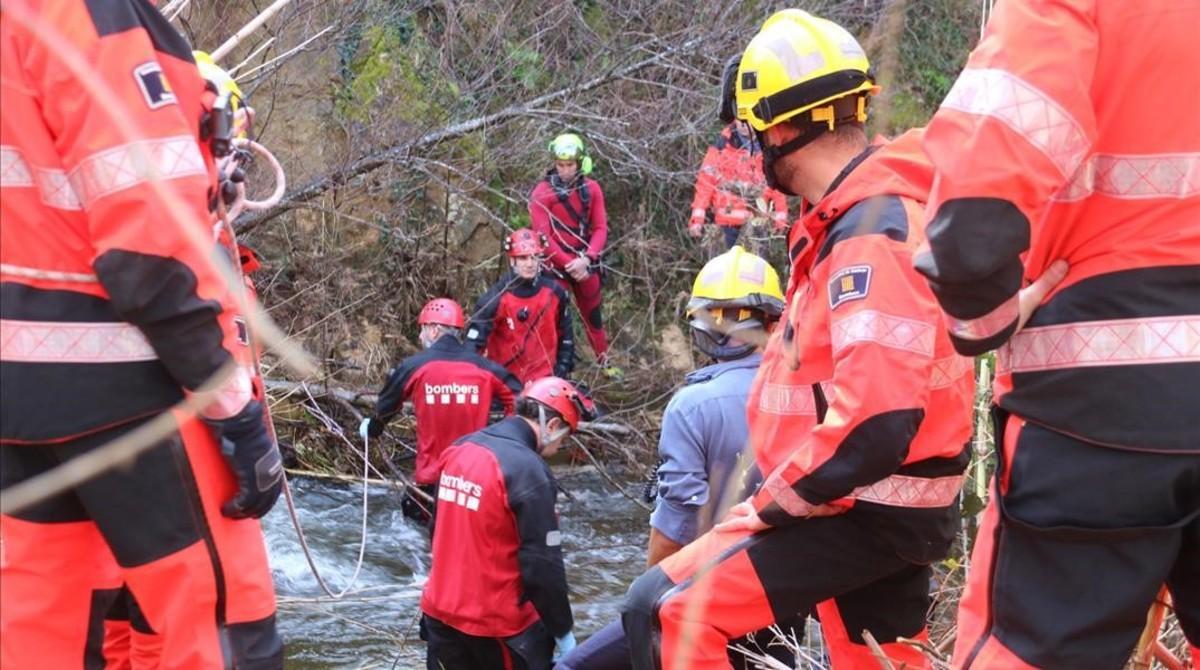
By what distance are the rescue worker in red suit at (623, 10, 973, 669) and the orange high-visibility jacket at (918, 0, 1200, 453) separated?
718 millimetres

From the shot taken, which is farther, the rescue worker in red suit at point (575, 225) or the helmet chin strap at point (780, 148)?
the rescue worker in red suit at point (575, 225)

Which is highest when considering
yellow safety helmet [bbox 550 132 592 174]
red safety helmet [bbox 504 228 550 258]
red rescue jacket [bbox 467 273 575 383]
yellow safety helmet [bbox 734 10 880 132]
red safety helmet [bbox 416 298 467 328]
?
yellow safety helmet [bbox 734 10 880 132]

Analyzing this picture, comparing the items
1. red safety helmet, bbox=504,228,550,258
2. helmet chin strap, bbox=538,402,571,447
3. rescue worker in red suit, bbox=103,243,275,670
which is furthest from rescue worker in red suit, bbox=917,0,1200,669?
red safety helmet, bbox=504,228,550,258

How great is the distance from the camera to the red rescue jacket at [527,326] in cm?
1049

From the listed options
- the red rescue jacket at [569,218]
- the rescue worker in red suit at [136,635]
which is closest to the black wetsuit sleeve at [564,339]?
the red rescue jacket at [569,218]

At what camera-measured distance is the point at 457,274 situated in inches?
518

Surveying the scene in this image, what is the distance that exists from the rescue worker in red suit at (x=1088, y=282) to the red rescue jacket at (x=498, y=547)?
3279 mm

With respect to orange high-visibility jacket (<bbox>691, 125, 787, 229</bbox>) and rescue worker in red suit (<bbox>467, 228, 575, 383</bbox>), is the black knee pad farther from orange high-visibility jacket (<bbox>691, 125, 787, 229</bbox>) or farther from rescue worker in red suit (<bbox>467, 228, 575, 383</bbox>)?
orange high-visibility jacket (<bbox>691, 125, 787, 229</bbox>)

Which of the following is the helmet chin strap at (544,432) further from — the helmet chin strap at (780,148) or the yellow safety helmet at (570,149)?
the yellow safety helmet at (570,149)

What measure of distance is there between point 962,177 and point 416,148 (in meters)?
7.94

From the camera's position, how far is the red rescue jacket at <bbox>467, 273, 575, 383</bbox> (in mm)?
10492

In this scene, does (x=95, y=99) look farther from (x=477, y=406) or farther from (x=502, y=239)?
(x=502, y=239)

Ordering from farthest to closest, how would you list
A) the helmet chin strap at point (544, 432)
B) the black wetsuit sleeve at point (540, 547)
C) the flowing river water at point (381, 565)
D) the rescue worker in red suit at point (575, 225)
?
the rescue worker in red suit at point (575, 225)
the flowing river water at point (381, 565)
the helmet chin strap at point (544, 432)
the black wetsuit sleeve at point (540, 547)

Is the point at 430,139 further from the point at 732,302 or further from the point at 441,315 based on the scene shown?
the point at 732,302
